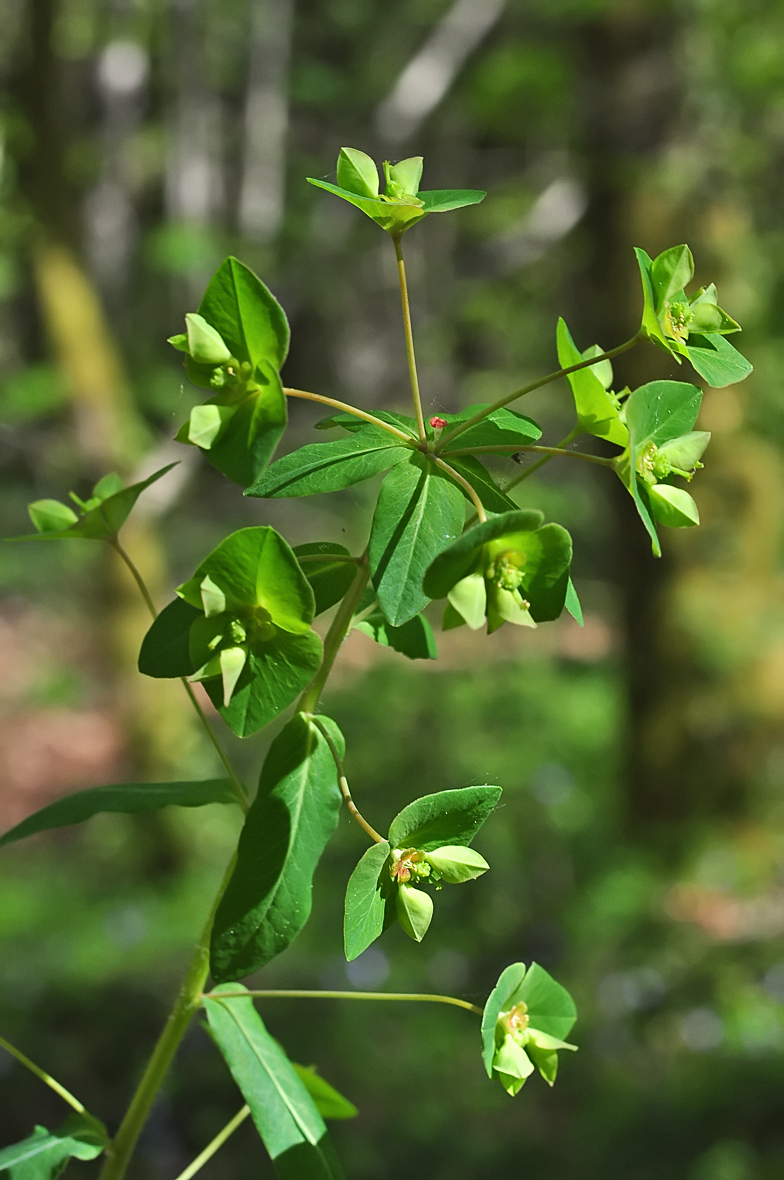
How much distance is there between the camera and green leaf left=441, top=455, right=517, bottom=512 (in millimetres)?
515

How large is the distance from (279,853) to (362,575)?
0.14 meters

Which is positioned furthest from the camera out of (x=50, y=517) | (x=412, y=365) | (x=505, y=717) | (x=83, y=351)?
(x=505, y=717)

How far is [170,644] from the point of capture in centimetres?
51

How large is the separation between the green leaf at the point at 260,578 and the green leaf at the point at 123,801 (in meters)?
0.15

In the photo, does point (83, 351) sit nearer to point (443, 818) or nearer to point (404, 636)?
point (404, 636)

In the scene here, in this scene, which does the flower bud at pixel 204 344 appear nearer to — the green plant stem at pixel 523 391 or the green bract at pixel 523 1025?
the green plant stem at pixel 523 391

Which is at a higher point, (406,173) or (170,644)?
(406,173)

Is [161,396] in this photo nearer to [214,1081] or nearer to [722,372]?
[214,1081]

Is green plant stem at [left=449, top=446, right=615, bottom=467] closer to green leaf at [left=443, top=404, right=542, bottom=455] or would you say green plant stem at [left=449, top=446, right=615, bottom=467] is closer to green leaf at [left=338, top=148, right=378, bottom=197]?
green leaf at [left=443, top=404, right=542, bottom=455]

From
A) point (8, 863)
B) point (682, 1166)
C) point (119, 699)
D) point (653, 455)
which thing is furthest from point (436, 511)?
point (8, 863)

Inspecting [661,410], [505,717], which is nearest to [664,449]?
[661,410]

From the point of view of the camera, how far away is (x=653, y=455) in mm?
511

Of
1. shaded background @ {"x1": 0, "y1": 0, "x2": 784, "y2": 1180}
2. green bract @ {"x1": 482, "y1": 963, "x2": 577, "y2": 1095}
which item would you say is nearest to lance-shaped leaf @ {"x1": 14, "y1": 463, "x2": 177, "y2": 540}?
green bract @ {"x1": 482, "y1": 963, "x2": 577, "y2": 1095}

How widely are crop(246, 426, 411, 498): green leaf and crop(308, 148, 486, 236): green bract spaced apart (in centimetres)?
11
